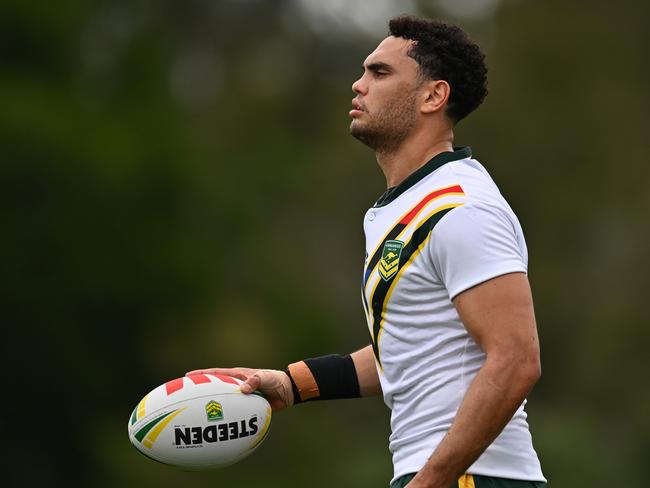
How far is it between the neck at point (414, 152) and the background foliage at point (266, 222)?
14.6 metres

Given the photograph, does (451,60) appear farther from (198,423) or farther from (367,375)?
(198,423)

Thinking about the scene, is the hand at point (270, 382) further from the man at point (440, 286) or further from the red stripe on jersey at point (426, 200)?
the red stripe on jersey at point (426, 200)

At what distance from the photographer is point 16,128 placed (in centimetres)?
2502

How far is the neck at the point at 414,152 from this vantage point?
5594mm

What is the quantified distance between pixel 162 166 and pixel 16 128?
3433mm

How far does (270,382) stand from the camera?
5867 mm

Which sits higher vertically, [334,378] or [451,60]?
[451,60]

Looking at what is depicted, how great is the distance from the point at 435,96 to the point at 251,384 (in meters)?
1.39

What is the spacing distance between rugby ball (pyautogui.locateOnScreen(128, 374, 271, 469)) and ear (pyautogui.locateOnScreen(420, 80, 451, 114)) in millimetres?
1360

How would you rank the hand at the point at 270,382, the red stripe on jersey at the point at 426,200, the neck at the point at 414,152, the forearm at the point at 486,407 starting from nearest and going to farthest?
the forearm at the point at 486,407
the red stripe on jersey at the point at 426,200
the neck at the point at 414,152
the hand at the point at 270,382

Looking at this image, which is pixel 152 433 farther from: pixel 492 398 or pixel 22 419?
pixel 22 419

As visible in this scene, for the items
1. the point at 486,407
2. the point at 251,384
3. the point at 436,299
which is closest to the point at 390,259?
the point at 436,299

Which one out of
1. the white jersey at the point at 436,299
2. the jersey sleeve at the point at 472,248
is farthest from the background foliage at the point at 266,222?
the jersey sleeve at the point at 472,248

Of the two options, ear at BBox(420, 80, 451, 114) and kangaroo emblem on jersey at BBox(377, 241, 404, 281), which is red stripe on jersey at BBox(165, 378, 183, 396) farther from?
ear at BBox(420, 80, 451, 114)
